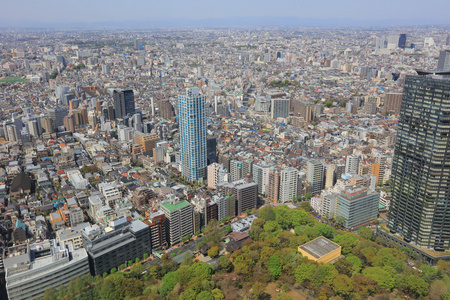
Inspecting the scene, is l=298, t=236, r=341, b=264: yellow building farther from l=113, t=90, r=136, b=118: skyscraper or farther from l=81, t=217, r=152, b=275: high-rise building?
l=113, t=90, r=136, b=118: skyscraper

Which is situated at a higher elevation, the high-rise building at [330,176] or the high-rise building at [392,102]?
the high-rise building at [392,102]

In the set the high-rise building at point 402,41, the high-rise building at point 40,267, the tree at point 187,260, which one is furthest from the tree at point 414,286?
the high-rise building at point 402,41

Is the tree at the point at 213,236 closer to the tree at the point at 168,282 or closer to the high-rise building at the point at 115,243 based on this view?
the high-rise building at the point at 115,243

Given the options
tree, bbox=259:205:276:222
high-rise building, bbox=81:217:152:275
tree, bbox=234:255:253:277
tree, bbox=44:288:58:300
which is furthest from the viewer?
tree, bbox=259:205:276:222

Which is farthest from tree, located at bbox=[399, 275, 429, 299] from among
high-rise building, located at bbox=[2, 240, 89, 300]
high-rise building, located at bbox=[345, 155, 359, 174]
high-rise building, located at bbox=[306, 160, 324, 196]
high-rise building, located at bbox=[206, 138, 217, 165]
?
high-rise building, located at bbox=[206, 138, 217, 165]

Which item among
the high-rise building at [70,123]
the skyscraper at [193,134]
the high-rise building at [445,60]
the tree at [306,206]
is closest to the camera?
the tree at [306,206]

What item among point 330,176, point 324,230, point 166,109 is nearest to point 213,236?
point 324,230

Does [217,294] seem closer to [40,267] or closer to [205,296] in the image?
[205,296]
